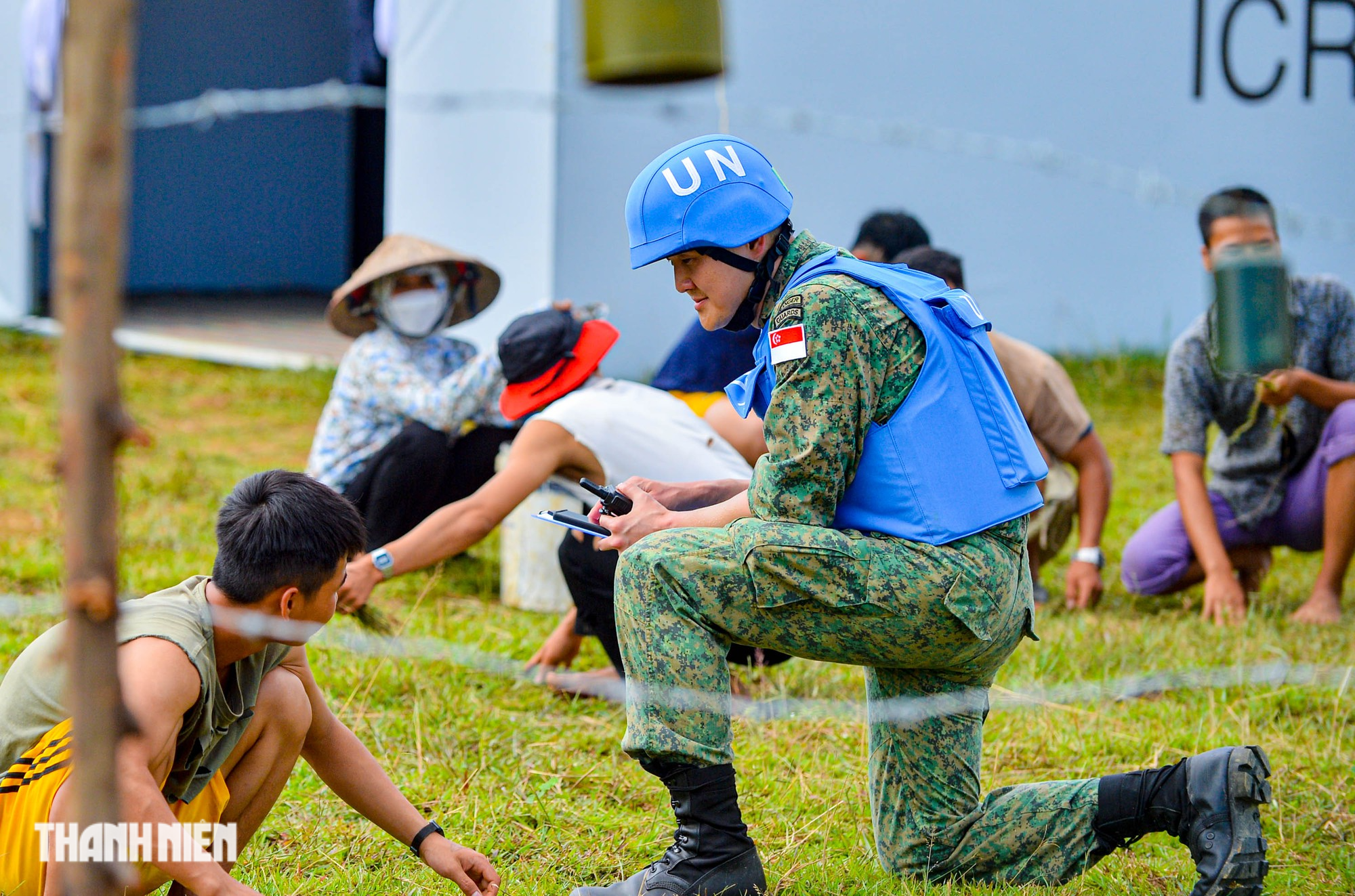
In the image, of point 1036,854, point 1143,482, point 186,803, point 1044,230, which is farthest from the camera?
point 1044,230

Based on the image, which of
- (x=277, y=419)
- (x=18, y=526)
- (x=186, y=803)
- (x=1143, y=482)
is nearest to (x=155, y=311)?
(x=277, y=419)

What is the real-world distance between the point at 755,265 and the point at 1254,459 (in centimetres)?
289

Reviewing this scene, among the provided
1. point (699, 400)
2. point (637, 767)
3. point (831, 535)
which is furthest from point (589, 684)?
point (831, 535)

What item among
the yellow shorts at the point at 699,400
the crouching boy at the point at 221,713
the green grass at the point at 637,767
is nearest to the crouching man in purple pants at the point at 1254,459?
the green grass at the point at 637,767

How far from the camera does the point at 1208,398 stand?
4.64 m

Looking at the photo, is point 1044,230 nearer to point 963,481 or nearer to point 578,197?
point 578,197

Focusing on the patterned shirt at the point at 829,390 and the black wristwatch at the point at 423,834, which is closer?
the patterned shirt at the point at 829,390

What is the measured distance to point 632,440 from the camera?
3535 mm

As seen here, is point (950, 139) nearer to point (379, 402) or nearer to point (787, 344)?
point (379, 402)

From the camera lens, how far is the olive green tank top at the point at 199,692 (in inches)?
84.1

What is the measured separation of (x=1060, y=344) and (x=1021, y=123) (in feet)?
4.62

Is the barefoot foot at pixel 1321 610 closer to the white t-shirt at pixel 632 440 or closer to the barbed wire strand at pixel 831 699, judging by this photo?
the barbed wire strand at pixel 831 699

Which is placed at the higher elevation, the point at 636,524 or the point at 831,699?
the point at 636,524

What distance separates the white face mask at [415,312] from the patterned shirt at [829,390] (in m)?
2.69
